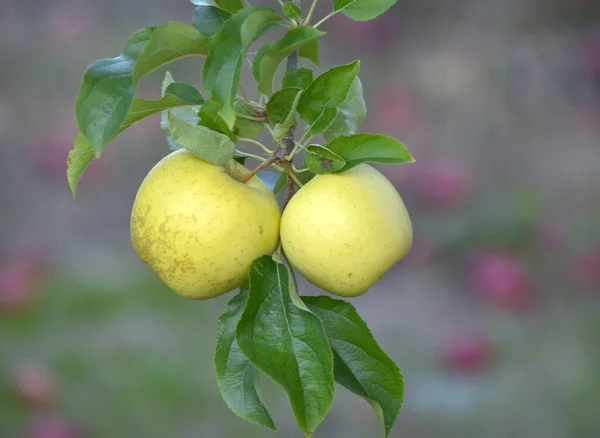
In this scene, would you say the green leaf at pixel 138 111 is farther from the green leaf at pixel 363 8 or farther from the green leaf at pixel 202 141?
the green leaf at pixel 363 8

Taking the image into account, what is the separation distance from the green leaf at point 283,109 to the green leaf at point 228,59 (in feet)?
0.23

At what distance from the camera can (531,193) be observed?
9.96 feet

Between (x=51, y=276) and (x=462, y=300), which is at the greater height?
(x=51, y=276)

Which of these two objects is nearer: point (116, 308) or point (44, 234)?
point (116, 308)

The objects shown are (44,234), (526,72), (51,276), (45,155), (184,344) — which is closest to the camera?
(184,344)

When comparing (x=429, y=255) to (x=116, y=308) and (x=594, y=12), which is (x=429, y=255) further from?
(x=594, y=12)

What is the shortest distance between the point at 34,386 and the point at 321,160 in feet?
6.04

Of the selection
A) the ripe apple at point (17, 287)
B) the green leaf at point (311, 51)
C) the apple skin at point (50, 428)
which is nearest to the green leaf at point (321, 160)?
the green leaf at point (311, 51)

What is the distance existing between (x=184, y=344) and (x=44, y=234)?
81 centimetres

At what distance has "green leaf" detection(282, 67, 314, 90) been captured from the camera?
25.5 inches

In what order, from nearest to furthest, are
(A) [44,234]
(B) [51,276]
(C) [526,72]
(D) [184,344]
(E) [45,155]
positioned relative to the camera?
(D) [184,344] < (B) [51,276] < (A) [44,234] < (E) [45,155] < (C) [526,72]

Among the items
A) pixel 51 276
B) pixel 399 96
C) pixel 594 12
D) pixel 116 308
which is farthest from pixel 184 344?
pixel 594 12

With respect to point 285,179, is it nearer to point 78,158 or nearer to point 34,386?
point 78,158

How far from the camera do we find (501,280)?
8.87 ft
